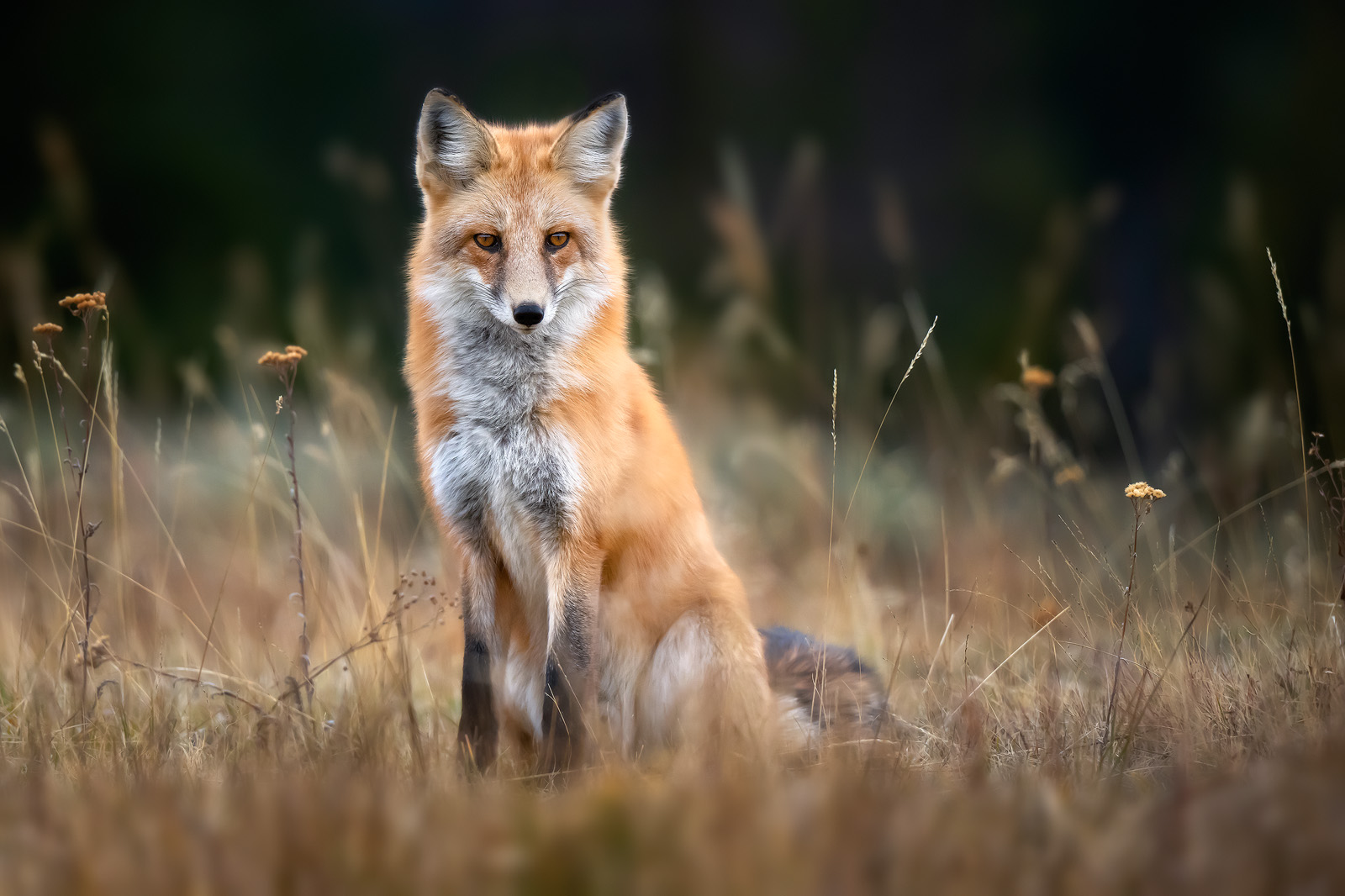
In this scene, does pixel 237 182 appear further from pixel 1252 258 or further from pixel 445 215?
pixel 1252 258

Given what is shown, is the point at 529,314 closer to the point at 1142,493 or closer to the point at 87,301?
the point at 87,301

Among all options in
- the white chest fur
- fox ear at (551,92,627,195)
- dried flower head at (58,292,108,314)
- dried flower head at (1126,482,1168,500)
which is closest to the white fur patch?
fox ear at (551,92,627,195)

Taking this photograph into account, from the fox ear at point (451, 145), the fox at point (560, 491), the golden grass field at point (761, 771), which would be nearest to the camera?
the golden grass field at point (761, 771)

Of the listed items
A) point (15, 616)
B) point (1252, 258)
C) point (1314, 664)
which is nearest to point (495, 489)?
point (1314, 664)

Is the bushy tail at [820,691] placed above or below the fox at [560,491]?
below

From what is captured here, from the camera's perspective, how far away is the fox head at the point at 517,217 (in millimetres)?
2961

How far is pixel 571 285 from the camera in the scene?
3.06 m

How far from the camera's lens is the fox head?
2961mm

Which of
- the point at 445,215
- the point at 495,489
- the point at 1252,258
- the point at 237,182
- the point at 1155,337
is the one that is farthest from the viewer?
the point at 237,182

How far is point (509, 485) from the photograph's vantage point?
9.45ft

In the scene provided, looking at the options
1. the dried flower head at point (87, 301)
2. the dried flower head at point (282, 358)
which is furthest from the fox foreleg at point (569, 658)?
the dried flower head at point (87, 301)

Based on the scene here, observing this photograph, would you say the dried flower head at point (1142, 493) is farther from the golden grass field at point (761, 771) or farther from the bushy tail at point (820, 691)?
the bushy tail at point (820, 691)

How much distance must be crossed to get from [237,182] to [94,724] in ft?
29.5

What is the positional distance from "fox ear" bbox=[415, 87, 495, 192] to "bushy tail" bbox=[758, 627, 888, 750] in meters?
1.81
